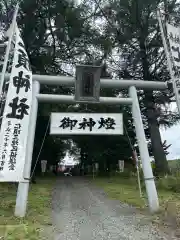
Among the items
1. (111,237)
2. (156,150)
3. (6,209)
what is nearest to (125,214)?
(111,237)

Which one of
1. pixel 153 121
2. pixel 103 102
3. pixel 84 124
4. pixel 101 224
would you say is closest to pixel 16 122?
pixel 84 124

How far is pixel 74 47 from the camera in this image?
18.0 meters

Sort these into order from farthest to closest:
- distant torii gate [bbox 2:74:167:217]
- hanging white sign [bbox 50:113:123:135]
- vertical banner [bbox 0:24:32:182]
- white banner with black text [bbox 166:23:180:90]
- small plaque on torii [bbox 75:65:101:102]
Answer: small plaque on torii [bbox 75:65:101:102] < hanging white sign [bbox 50:113:123:135] < white banner with black text [bbox 166:23:180:90] < distant torii gate [bbox 2:74:167:217] < vertical banner [bbox 0:24:32:182]

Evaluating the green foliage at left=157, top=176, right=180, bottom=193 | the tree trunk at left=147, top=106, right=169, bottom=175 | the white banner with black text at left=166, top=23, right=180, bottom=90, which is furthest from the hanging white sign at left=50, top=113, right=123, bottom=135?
the tree trunk at left=147, top=106, right=169, bottom=175

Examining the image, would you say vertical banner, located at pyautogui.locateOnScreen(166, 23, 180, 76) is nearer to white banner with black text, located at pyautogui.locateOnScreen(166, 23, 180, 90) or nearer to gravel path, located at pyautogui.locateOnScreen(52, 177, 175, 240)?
white banner with black text, located at pyautogui.locateOnScreen(166, 23, 180, 90)

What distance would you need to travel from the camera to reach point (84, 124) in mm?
7730

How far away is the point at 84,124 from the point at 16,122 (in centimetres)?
186

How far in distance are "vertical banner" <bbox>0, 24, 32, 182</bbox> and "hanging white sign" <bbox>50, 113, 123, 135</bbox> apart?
1076mm

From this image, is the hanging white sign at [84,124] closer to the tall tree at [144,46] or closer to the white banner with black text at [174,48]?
the white banner with black text at [174,48]

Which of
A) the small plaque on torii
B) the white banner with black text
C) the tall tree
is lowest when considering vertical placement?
the small plaque on torii

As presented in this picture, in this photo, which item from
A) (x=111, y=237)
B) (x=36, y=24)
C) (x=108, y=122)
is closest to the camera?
(x=111, y=237)

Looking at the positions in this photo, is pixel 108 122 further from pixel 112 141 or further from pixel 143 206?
pixel 112 141

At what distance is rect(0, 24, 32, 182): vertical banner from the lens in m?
6.37

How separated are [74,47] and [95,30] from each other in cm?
168
